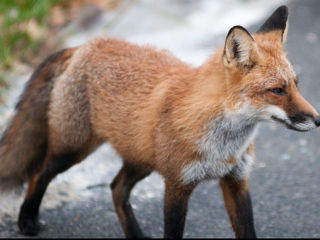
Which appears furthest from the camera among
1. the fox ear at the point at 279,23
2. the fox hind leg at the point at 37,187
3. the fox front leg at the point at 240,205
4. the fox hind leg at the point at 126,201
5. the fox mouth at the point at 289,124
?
the fox hind leg at the point at 126,201

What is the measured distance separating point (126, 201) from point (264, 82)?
6.21ft

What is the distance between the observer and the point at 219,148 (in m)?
3.71

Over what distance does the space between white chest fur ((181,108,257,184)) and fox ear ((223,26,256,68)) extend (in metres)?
0.39

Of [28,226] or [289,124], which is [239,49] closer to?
[289,124]

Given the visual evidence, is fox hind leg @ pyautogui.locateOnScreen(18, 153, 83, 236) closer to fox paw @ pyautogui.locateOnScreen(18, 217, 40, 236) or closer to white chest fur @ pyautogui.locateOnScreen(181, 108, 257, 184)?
fox paw @ pyautogui.locateOnScreen(18, 217, 40, 236)

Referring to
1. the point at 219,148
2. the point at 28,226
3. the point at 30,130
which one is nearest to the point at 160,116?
the point at 219,148

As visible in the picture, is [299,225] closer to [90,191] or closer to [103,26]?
[90,191]

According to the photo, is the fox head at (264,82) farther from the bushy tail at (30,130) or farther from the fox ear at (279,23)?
the bushy tail at (30,130)

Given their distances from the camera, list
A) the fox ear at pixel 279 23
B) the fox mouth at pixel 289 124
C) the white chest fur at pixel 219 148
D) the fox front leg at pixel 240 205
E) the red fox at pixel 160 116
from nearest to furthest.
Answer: the fox mouth at pixel 289 124, the red fox at pixel 160 116, the white chest fur at pixel 219 148, the fox ear at pixel 279 23, the fox front leg at pixel 240 205

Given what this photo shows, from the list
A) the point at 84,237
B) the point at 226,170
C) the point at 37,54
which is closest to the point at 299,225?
the point at 226,170

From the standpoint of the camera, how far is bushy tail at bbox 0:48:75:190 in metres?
4.56

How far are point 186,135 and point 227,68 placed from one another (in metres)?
0.57

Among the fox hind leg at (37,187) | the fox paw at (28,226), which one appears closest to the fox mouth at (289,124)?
the fox hind leg at (37,187)

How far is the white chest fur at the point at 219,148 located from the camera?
365cm
